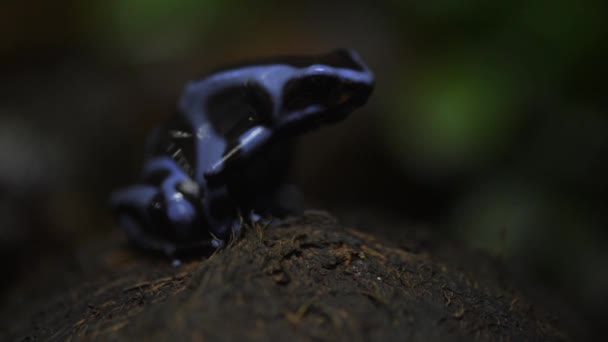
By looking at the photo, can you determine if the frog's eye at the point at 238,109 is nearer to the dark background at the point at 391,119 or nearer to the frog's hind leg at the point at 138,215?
the frog's hind leg at the point at 138,215

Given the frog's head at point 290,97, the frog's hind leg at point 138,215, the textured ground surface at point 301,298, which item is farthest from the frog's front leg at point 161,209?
the frog's head at point 290,97

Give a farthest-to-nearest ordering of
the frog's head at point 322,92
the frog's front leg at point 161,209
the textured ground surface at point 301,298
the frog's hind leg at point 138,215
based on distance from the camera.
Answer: the frog's hind leg at point 138,215
the frog's front leg at point 161,209
the frog's head at point 322,92
the textured ground surface at point 301,298

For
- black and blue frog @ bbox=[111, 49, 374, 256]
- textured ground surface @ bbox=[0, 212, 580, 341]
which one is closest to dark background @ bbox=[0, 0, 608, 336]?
black and blue frog @ bbox=[111, 49, 374, 256]

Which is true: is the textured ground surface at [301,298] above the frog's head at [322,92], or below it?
below

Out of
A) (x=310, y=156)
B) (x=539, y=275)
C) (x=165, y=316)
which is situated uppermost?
(x=165, y=316)

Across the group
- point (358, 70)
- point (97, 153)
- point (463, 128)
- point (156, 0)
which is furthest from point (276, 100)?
point (156, 0)

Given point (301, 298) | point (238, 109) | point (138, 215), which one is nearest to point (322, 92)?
point (238, 109)

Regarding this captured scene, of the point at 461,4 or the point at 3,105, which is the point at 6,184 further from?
the point at 461,4
